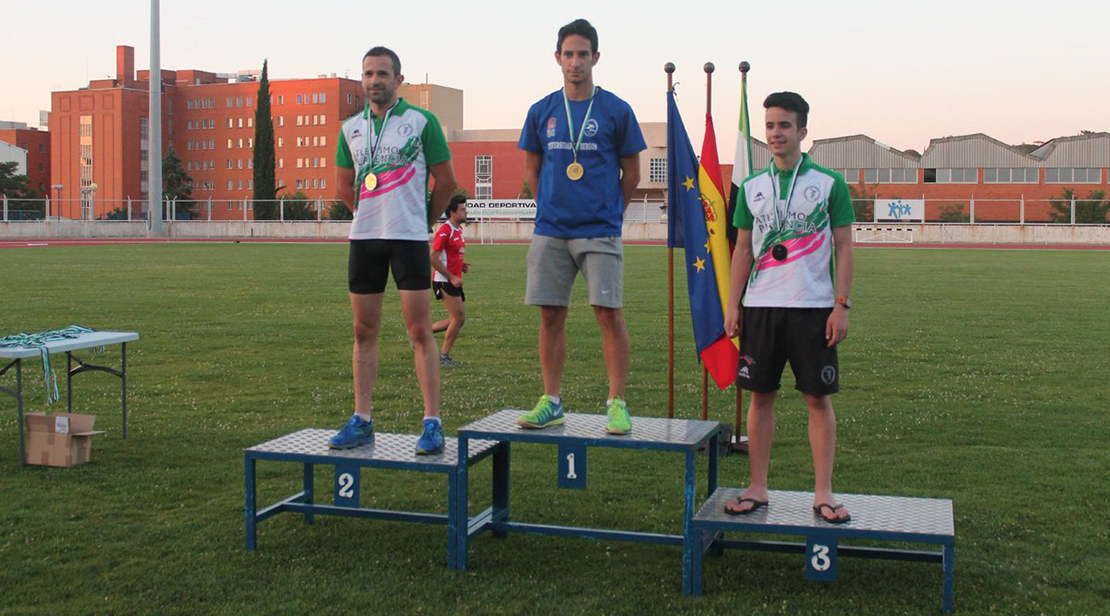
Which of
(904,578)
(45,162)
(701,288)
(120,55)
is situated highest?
(120,55)

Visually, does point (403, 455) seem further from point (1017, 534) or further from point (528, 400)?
point (528, 400)

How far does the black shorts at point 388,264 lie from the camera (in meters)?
5.52

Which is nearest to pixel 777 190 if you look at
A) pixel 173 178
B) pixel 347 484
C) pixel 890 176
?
pixel 347 484

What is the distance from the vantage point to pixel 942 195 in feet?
268

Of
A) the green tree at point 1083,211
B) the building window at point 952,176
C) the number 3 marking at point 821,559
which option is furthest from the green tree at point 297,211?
the number 3 marking at point 821,559

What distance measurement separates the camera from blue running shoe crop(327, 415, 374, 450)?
219 inches

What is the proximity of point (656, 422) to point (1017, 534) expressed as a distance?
1918 millimetres

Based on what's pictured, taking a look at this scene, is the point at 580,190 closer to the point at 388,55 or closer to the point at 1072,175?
the point at 388,55

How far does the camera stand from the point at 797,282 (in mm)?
4977

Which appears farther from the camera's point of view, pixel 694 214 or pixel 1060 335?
pixel 1060 335

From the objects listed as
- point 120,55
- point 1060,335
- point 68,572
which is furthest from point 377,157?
point 120,55

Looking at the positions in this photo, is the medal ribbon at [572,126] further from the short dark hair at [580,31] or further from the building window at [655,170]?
the building window at [655,170]

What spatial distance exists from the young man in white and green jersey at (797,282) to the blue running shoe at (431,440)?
56.3 inches

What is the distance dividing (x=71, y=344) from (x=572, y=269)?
3456mm
